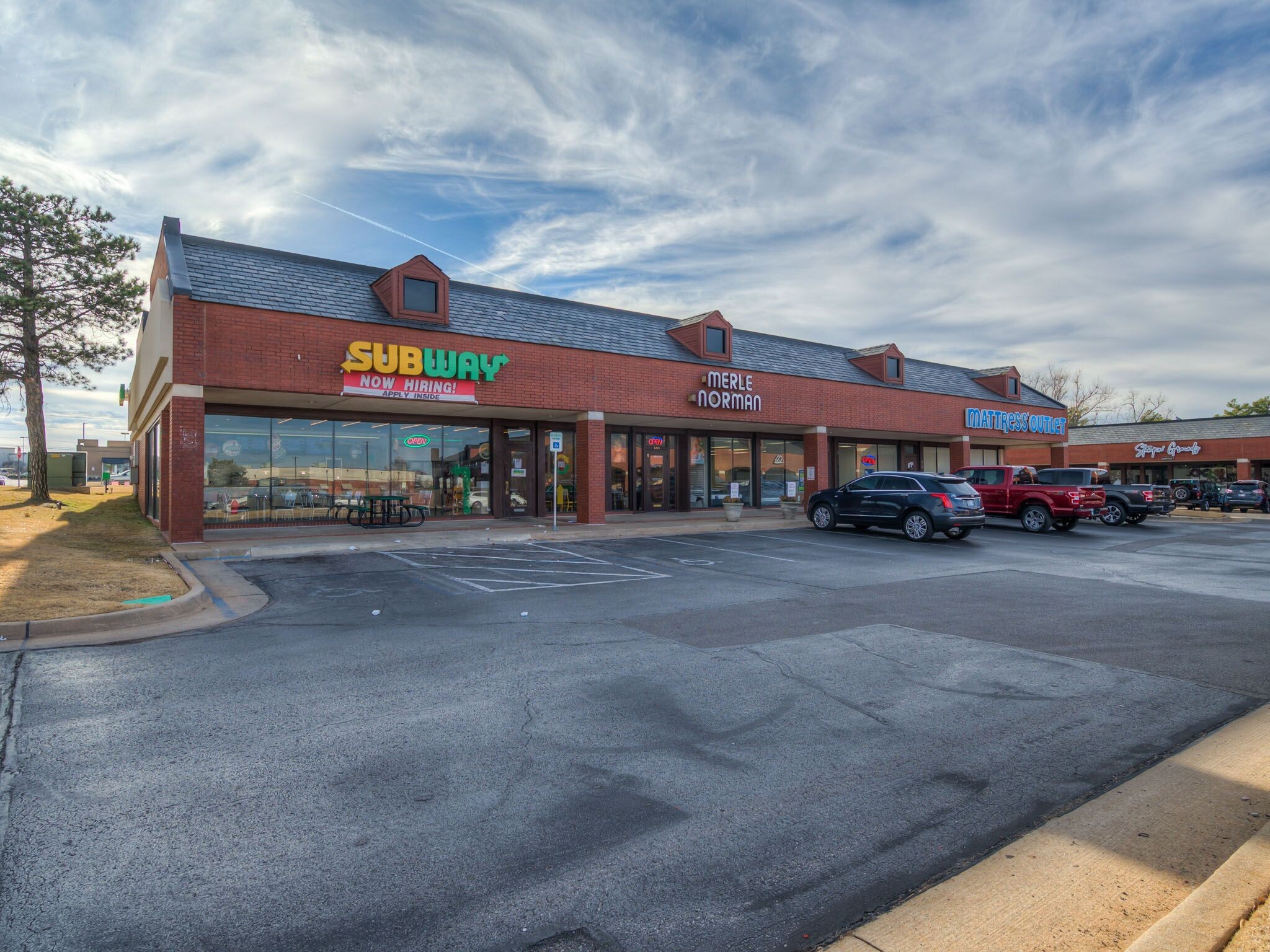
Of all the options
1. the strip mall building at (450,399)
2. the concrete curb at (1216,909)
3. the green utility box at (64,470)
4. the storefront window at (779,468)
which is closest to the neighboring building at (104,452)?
the green utility box at (64,470)

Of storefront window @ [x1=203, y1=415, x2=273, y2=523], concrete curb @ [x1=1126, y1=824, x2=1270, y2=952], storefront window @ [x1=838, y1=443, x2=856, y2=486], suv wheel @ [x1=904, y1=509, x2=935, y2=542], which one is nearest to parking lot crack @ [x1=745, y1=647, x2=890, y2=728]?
concrete curb @ [x1=1126, y1=824, x2=1270, y2=952]

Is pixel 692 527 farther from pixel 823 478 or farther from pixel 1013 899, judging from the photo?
pixel 1013 899

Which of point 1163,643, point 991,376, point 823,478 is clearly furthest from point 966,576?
point 991,376

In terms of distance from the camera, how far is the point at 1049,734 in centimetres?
520

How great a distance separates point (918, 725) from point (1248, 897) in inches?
94.2

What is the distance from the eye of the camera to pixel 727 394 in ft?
81.4

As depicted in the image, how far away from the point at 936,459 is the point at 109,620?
37205 millimetres

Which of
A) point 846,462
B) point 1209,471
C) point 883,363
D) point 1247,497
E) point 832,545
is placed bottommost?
point 832,545

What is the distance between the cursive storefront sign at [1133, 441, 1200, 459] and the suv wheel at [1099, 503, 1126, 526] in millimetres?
27094

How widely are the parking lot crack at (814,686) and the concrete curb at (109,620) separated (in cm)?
694

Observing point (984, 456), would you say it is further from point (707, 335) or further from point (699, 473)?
point (707, 335)

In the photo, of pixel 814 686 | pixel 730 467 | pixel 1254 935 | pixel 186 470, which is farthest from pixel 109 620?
pixel 730 467

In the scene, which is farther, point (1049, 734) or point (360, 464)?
point (360, 464)

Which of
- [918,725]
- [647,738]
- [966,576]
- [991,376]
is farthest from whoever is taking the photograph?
[991,376]
